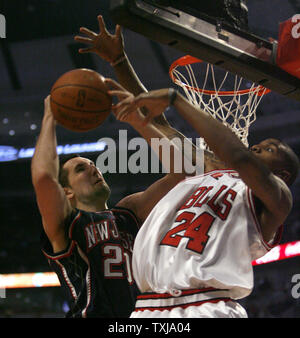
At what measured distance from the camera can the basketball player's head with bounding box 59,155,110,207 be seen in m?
2.95

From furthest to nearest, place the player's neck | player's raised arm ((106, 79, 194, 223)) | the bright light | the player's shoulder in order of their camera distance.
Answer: the bright light < the player's neck < the player's shoulder < player's raised arm ((106, 79, 194, 223))

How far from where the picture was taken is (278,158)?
2.25m

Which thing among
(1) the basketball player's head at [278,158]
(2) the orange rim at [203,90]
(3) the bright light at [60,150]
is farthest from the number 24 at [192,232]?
(3) the bright light at [60,150]

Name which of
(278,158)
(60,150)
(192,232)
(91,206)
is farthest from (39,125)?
(192,232)

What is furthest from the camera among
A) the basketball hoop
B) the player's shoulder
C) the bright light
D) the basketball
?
the bright light

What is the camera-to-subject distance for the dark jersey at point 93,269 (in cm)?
261

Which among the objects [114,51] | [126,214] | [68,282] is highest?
[114,51]

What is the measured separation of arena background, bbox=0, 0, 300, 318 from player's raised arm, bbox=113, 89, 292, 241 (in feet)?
12.1

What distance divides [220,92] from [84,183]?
1.13 meters

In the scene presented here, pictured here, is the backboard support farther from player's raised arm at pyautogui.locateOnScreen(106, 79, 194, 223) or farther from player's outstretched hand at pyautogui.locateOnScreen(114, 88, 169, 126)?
player's outstretched hand at pyautogui.locateOnScreen(114, 88, 169, 126)

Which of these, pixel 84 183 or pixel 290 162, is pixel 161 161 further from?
pixel 290 162

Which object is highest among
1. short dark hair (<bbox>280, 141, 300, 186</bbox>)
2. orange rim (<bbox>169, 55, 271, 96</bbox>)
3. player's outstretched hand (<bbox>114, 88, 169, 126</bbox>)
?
orange rim (<bbox>169, 55, 271, 96</bbox>)

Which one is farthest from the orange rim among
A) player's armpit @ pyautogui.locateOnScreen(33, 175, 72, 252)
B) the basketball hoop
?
player's armpit @ pyautogui.locateOnScreen(33, 175, 72, 252)

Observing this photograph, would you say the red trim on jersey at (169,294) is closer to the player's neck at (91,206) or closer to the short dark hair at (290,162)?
the short dark hair at (290,162)
